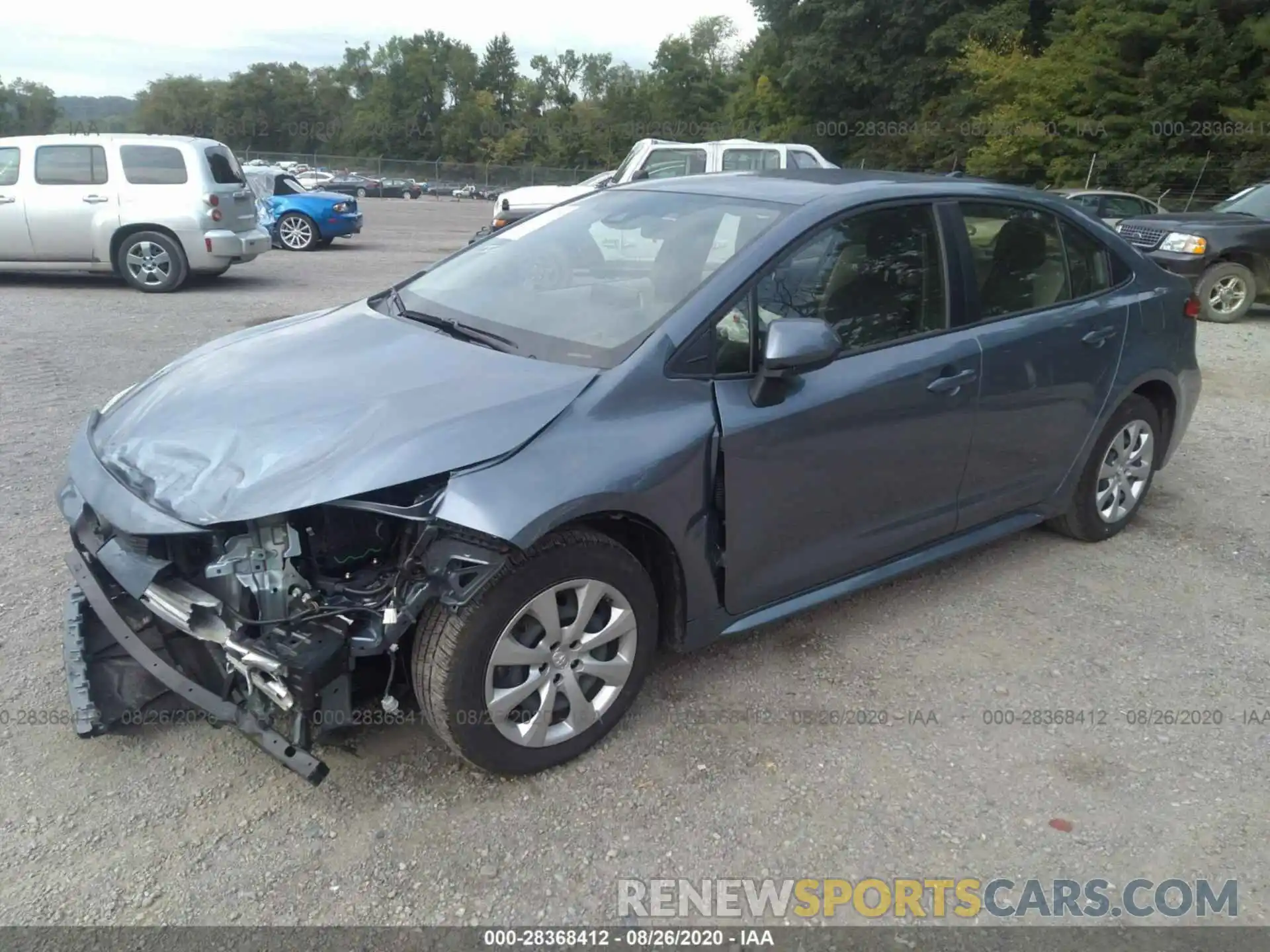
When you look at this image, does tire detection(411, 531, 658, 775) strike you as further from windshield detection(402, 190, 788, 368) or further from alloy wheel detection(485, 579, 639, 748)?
windshield detection(402, 190, 788, 368)

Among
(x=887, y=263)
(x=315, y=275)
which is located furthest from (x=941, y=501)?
(x=315, y=275)

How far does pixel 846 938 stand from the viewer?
240 cm

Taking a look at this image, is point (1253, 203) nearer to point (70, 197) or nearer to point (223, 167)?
point (223, 167)

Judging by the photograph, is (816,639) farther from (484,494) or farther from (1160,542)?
(1160,542)

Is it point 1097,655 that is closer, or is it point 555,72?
point 1097,655

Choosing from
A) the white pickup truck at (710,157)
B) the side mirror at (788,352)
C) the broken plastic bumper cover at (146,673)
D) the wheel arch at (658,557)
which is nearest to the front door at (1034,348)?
the side mirror at (788,352)

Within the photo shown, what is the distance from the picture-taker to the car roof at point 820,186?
3.58 m

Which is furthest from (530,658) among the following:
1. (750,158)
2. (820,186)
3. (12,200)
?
(12,200)

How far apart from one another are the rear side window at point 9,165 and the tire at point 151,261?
1300 mm

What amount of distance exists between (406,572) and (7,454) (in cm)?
395

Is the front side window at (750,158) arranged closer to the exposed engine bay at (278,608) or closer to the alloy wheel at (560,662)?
the alloy wheel at (560,662)

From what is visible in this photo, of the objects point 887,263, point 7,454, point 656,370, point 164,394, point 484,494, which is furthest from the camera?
point 7,454

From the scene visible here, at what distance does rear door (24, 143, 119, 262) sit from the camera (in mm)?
10914

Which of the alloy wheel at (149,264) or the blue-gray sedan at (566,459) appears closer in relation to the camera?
the blue-gray sedan at (566,459)
